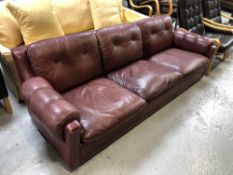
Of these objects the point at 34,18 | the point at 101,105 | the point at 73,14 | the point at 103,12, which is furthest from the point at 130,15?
the point at 101,105

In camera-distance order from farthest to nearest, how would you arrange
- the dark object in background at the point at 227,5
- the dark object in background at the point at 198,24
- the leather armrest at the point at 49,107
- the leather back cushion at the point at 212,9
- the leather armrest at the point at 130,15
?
the dark object in background at the point at 227,5, the leather back cushion at the point at 212,9, the dark object in background at the point at 198,24, the leather armrest at the point at 130,15, the leather armrest at the point at 49,107

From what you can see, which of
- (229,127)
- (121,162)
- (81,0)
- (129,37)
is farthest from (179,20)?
(121,162)

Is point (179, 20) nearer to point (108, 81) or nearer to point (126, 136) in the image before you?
point (108, 81)

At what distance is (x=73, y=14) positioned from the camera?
2.35 meters

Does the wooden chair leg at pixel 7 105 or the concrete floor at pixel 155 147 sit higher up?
the wooden chair leg at pixel 7 105

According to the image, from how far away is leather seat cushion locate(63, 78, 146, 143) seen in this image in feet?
4.88

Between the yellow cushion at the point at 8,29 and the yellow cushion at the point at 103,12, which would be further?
the yellow cushion at the point at 103,12

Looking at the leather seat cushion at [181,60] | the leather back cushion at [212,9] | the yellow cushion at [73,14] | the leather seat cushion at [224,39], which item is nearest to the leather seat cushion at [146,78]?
the leather seat cushion at [181,60]

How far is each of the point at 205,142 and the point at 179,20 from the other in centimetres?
189

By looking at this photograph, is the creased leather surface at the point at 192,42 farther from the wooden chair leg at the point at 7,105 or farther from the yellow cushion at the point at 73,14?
the wooden chair leg at the point at 7,105

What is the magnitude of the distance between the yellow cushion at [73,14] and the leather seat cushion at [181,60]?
0.92 meters

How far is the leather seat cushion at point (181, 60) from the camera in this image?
7.59 ft

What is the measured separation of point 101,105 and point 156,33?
1342 millimetres

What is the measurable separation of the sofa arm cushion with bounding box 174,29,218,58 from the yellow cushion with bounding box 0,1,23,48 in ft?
6.35
